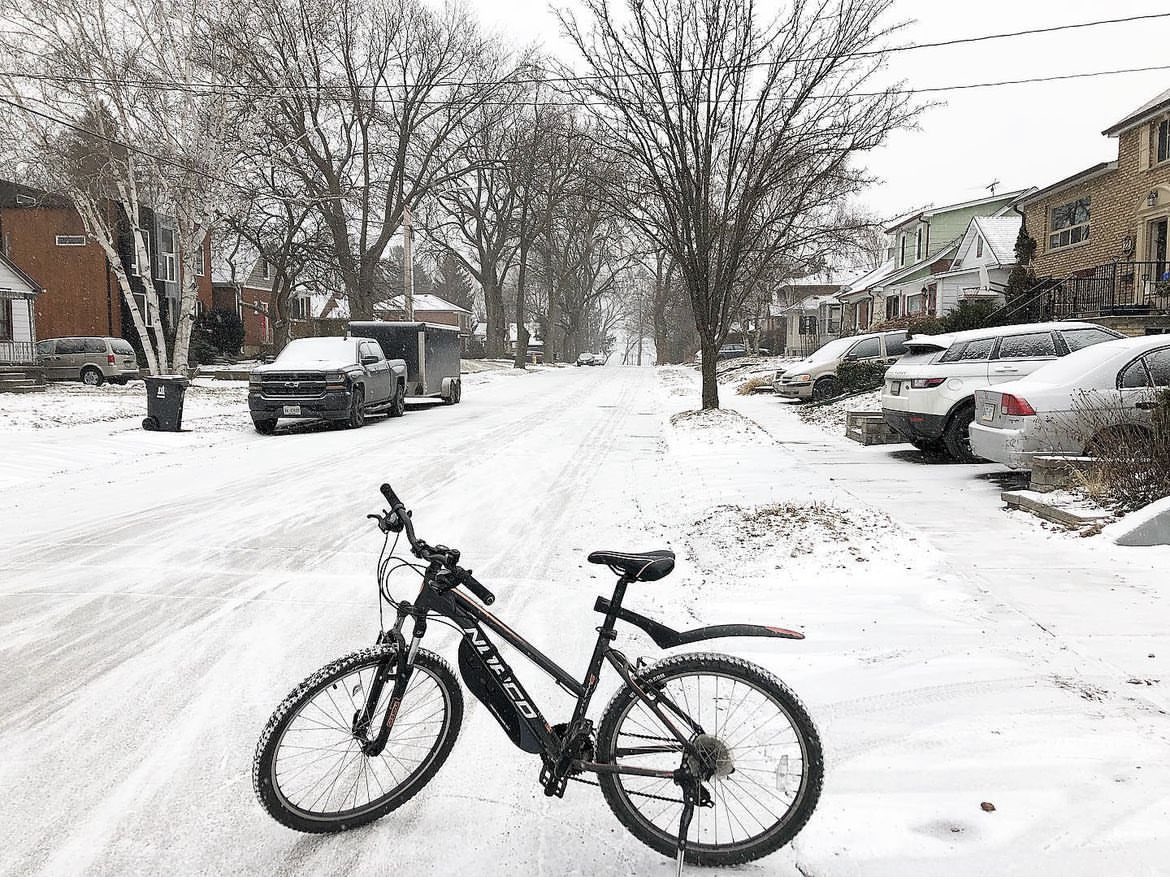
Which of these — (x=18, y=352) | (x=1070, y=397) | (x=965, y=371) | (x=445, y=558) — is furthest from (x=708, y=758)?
(x=18, y=352)

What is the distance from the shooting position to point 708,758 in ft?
9.93

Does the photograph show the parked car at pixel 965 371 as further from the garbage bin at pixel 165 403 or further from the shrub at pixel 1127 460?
the garbage bin at pixel 165 403

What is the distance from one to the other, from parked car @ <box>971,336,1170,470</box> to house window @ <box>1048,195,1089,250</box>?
2153 cm

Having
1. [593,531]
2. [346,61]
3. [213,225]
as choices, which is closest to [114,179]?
[213,225]

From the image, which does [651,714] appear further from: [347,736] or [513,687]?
[347,736]

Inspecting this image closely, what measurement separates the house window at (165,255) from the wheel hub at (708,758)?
44.8 meters

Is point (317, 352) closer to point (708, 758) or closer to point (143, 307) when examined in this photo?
point (708, 758)

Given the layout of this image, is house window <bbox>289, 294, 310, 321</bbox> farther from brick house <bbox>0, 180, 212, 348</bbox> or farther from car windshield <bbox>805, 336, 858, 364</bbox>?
car windshield <bbox>805, 336, 858, 364</bbox>

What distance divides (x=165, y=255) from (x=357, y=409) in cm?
3069

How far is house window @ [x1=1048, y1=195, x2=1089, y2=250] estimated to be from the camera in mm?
28391

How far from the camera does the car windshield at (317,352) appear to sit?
1791cm

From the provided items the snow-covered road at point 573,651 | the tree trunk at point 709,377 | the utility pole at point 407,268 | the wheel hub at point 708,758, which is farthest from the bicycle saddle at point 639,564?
the utility pole at point 407,268

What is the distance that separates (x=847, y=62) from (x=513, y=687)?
1709cm

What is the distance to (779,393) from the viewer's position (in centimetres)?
2575
